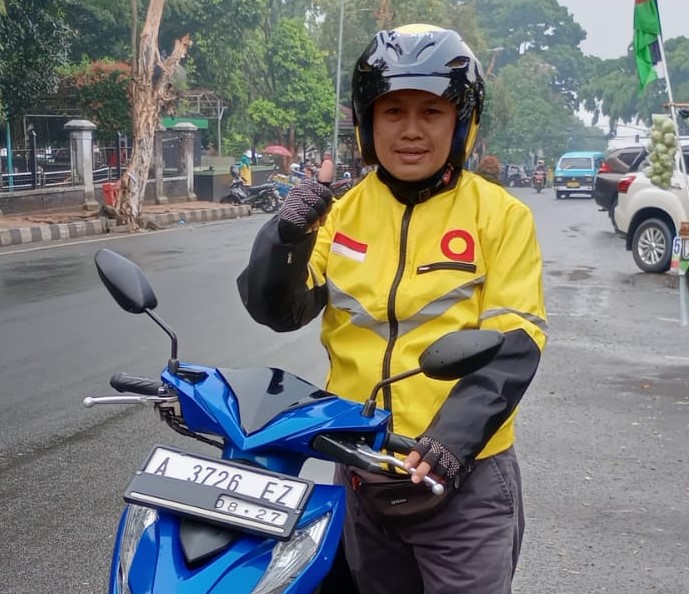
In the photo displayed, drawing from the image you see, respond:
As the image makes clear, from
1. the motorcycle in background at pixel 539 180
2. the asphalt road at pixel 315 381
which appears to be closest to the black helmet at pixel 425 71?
the asphalt road at pixel 315 381

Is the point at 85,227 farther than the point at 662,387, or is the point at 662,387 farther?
the point at 85,227

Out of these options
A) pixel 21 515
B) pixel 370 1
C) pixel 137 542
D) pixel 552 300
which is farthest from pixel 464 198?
pixel 370 1

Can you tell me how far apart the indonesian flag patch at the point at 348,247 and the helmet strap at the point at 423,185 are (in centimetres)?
13

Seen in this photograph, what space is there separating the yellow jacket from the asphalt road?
76.6 inches

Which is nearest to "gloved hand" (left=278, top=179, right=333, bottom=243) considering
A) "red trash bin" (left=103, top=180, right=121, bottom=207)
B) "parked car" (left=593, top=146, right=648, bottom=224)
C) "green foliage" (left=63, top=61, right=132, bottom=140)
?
"parked car" (left=593, top=146, right=648, bottom=224)

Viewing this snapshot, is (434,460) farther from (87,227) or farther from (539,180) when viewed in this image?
(539,180)

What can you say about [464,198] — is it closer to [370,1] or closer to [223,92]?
[223,92]

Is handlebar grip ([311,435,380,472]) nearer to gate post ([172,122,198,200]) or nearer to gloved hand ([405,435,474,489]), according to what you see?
gloved hand ([405,435,474,489])

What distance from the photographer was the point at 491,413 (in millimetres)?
1925

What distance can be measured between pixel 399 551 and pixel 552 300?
9261mm

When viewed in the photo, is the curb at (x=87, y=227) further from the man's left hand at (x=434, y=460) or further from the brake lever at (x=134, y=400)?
the man's left hand at (x=434, y=460)

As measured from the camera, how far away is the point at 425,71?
2045mm

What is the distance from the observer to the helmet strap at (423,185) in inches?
85.6

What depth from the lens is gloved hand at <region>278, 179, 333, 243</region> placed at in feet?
6.40
